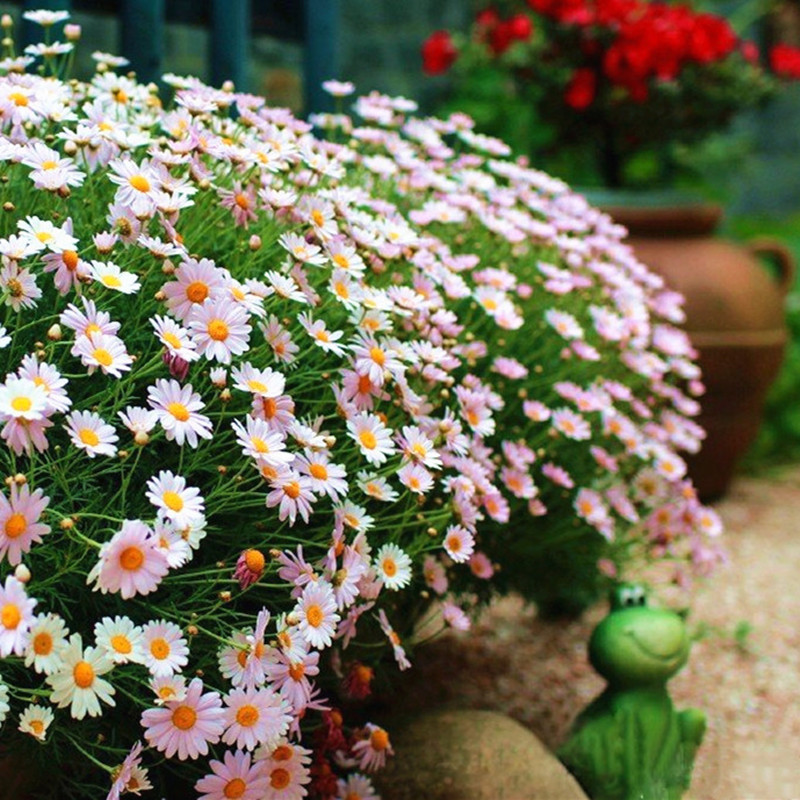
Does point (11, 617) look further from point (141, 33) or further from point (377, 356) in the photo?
point (141, 33)

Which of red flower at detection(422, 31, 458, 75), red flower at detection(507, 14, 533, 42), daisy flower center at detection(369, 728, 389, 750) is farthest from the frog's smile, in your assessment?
red flower at detection(422, 31, 458, 75)

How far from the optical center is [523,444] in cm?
175

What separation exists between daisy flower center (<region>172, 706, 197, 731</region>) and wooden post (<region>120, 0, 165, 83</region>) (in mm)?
1705

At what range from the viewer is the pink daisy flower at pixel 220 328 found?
1251mm

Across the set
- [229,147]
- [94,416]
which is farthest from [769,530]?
[94,416]

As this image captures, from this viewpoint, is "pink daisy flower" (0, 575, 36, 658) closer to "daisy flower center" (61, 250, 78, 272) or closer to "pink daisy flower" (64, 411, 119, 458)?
"pink daisy flower" (64, 411, 119, 458)

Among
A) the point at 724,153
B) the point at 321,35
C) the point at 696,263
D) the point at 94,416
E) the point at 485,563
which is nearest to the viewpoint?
the point at 94,416

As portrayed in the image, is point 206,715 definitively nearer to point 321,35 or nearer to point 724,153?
point 321,35

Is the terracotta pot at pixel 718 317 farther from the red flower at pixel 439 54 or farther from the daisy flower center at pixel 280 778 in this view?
the daisy flower center at pixel 280 778

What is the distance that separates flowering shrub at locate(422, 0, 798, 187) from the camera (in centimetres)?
349

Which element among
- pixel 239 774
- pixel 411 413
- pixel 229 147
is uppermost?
pixel 229 147

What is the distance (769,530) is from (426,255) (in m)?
2.07

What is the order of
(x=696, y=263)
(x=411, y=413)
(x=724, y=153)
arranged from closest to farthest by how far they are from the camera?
(x=411, y=413) → (x=696, y=263) → (x=724, y=153)

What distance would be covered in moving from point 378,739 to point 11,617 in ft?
1.88
